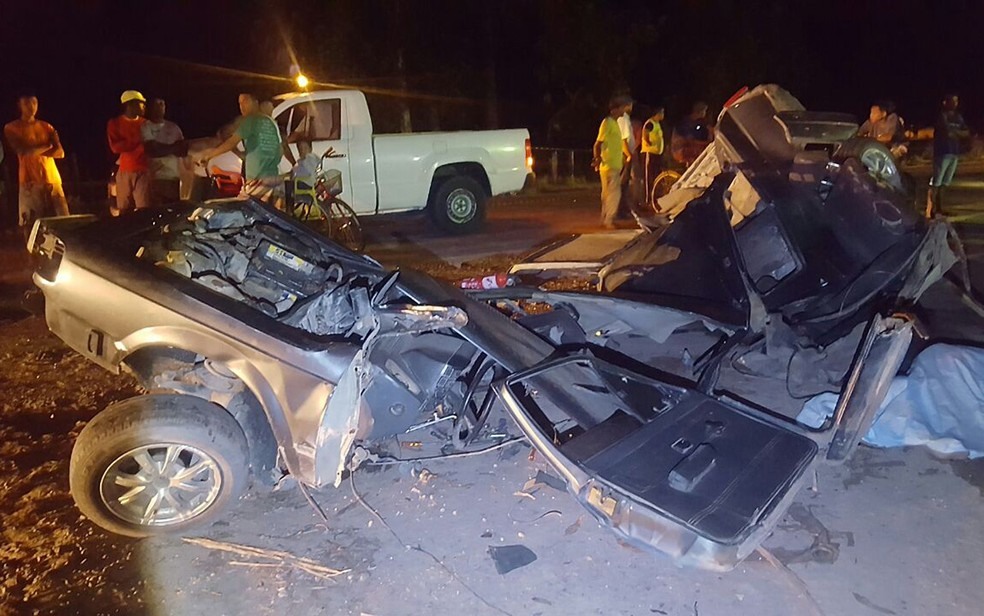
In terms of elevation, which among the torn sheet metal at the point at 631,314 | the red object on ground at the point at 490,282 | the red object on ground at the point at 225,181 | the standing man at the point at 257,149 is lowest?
the red object on ground at the point at 490,282

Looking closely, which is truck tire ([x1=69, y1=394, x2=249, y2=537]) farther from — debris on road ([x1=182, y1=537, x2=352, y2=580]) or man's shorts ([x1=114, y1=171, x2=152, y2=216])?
man's shorts ([x1=114, y1=171, x2=152, y2=216])

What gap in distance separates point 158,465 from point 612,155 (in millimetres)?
8736

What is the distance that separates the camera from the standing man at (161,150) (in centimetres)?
984

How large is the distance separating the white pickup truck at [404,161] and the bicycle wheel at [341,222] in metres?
0.83

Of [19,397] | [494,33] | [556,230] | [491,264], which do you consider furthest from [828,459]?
[494,33]

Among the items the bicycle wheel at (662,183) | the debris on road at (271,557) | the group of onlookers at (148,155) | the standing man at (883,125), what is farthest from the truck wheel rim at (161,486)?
the standing man at (883,125)

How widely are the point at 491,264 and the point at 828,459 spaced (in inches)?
234

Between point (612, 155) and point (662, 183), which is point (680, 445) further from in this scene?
point (662, 183)

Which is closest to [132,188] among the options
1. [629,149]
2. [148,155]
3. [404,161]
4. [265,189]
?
[148,155]

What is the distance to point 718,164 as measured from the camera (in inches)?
288

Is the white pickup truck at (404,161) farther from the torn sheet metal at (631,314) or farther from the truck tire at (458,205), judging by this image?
the torn sheet metal at (631,314)

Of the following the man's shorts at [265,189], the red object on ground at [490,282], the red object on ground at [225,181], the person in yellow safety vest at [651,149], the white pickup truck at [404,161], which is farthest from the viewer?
the person in yellow safety vest at [651,149]

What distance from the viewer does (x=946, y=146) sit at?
11.0 metres

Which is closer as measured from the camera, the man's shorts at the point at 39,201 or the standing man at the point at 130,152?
the standing man at the point at 130,152
